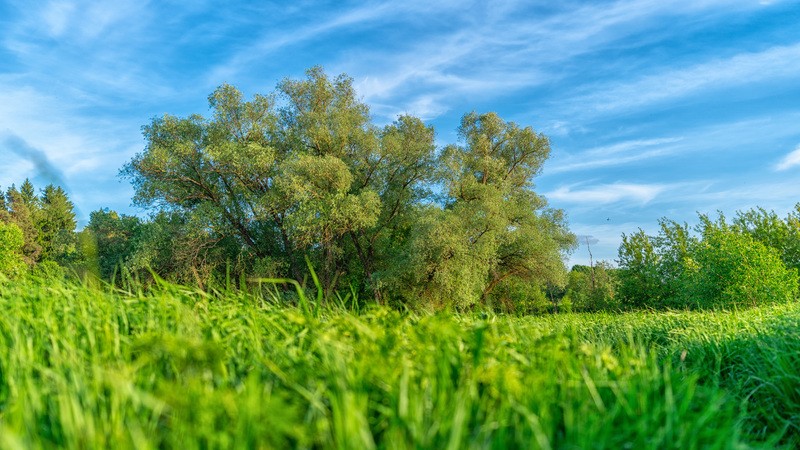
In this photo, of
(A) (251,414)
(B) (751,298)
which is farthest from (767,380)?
(B) (751,298)

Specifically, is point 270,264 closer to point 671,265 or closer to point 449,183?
point 449,183

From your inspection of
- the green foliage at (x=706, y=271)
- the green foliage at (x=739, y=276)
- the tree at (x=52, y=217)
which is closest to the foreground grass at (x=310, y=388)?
the green foliage at (x=706, y=271)

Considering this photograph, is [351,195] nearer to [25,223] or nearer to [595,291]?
[595,291]

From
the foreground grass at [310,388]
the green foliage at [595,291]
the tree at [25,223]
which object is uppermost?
the tree at [25,223]

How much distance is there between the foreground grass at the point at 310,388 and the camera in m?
1.97

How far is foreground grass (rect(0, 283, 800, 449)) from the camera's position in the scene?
1.97 m

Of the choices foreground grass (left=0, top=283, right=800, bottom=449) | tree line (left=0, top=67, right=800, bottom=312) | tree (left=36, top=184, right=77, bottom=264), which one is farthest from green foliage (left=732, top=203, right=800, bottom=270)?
tree (left=36, top=184, right=77, bottom=264)

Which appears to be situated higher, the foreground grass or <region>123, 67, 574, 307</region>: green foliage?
<region>123, 67, 574, 307</region>: green foliage

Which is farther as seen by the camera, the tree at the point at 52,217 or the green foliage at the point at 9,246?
the tree at the point at 52,217

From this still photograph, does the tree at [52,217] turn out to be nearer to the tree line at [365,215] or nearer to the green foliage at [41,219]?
the green foliage at [41,219]

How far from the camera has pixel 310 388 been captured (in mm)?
2410

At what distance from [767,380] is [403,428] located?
4.71 m

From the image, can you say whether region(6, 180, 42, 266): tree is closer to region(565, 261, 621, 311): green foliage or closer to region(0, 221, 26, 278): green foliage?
region(0, 221, 26, 278): green foliage

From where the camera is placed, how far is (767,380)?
5133 millimetres
